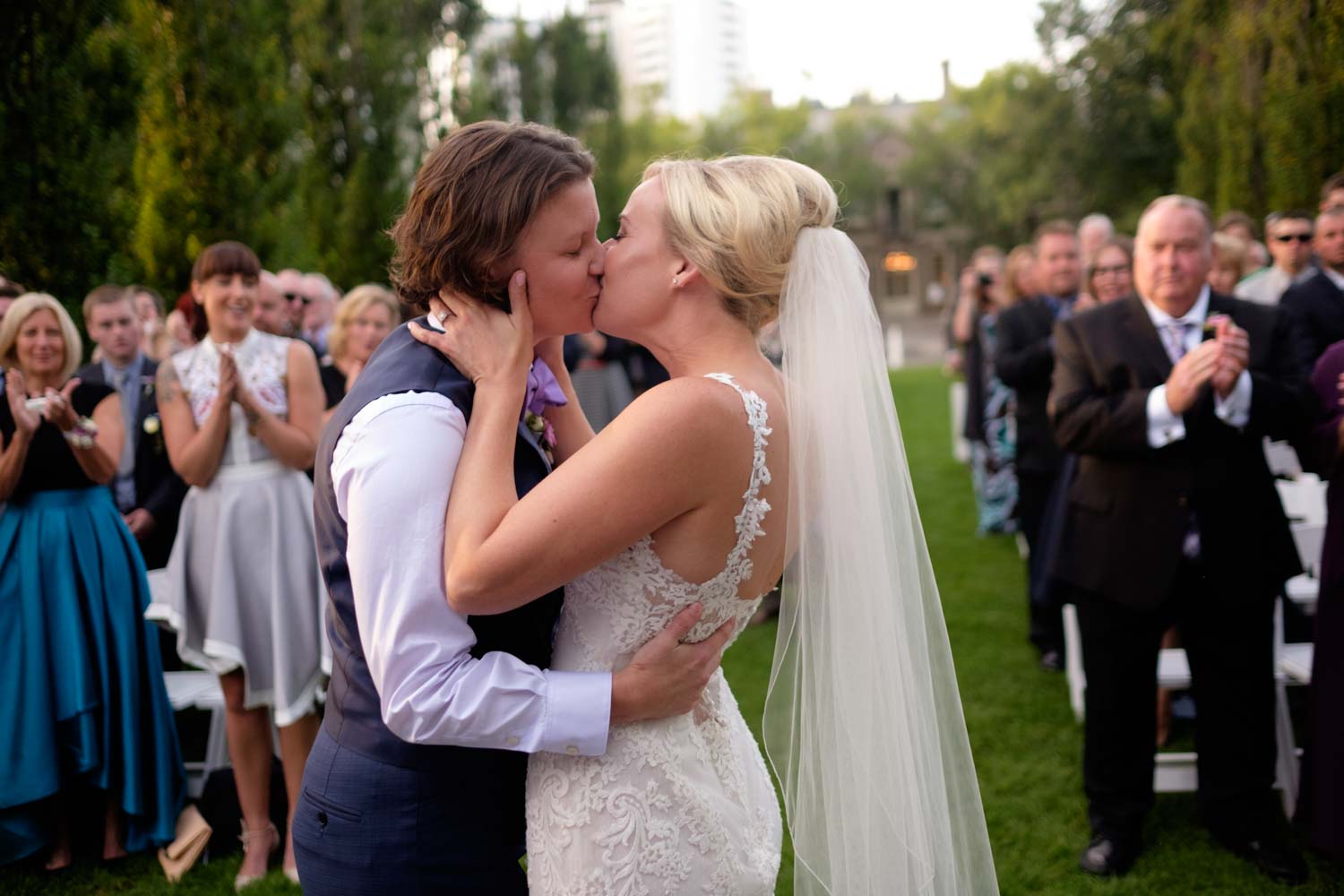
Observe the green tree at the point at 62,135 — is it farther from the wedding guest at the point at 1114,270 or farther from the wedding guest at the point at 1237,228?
the wedding guest at the point at 1237,228

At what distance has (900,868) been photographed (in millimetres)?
2346

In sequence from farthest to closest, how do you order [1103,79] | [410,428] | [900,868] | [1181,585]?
Result: 1. [1103,79]
2. [1181,585]
3. [900,868]
4. [410,428]

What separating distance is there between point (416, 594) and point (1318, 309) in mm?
5535

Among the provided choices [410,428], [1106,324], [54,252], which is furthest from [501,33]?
[410,428]

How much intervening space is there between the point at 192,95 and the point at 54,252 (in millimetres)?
2606

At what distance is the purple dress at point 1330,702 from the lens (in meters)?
4.00

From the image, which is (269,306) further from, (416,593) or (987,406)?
(987,406)

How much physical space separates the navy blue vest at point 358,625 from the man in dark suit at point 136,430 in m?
3.61

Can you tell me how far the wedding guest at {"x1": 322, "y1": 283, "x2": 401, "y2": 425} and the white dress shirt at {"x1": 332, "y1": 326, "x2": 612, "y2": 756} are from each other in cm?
364

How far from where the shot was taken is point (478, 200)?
2018 millimetres

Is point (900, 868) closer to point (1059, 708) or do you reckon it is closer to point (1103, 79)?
point (1059, 708)

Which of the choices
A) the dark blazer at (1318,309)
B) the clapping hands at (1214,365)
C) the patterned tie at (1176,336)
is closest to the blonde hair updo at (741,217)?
the clapping hands at (1214,365)

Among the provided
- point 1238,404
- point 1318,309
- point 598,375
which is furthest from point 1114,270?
point 598,375

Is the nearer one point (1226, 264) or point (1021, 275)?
point (1226, 264)
